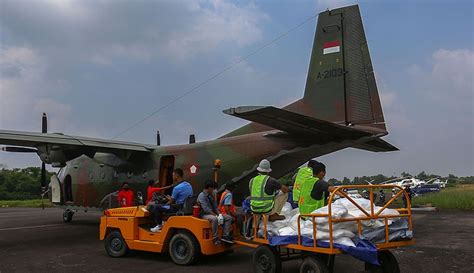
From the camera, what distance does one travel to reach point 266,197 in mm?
7859

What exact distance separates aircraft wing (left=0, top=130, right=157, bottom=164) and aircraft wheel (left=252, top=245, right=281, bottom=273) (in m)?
8.89

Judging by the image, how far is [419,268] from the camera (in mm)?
8414

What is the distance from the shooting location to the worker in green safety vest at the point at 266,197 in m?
7.85

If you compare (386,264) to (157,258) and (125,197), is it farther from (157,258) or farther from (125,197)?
(125,197)

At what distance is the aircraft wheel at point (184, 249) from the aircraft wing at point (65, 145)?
6.63m

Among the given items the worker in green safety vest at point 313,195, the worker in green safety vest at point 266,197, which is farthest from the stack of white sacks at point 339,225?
the worker in green safety vest at point 266,197

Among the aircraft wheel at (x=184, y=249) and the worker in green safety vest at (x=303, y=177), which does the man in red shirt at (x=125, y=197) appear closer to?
the aircraft wheel at (x=184, y=249)

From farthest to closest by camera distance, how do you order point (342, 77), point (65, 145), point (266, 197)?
point (65, 145), point (342, 77), point (266, 197)

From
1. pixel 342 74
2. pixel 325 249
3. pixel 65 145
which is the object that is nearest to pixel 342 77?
pixel 342 74

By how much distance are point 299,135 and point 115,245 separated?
18.5 ft

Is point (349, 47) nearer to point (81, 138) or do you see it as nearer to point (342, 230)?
point (342, 230)

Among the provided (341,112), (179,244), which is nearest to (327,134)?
(341,112)

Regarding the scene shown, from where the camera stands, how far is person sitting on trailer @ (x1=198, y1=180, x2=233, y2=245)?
8.91m

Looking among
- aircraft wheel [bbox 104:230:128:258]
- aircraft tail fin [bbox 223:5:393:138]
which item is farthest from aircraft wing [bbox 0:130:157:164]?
aircraft tail fin [bbox 223:5:393:138]
